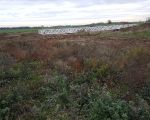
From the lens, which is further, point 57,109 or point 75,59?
point 75,59

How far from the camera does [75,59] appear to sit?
13867mm

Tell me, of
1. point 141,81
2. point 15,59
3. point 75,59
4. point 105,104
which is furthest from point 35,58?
point 105,104

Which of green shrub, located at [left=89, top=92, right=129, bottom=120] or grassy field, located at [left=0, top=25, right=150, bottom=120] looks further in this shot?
grassy field, located at [left=0, top=25, right=150, bottom=120]

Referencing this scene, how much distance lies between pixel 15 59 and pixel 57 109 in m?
5.54

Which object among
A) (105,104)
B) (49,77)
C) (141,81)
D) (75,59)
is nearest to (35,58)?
(75,59)

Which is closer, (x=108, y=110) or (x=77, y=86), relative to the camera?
(x=108, y=110)

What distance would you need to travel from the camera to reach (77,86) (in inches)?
425

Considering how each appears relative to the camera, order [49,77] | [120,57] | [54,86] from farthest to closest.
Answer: [120,57]
[49,77]
[54,86]

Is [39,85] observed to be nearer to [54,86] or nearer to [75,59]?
[54,86]

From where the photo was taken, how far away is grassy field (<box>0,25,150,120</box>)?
30.2 ft

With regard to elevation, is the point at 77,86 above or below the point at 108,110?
above

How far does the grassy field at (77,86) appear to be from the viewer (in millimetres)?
9219

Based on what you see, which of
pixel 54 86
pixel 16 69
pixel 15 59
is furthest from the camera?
pixel 15 59

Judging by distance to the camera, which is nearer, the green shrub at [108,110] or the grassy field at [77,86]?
the green shrub at [108,110]
